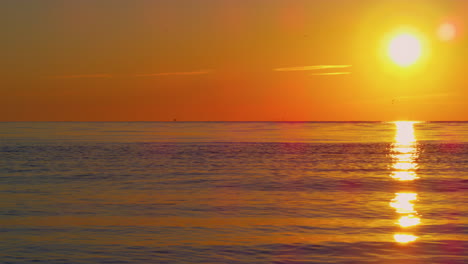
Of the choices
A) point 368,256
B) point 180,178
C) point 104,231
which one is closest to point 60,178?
point 180,178

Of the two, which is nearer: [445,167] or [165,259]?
[165,259]

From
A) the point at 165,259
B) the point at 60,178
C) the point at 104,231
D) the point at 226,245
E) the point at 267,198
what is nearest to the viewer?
the point at 165,259

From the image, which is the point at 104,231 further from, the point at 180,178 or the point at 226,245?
the point at 180,178

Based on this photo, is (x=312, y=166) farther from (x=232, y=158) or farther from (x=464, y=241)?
(x=464, y=241)

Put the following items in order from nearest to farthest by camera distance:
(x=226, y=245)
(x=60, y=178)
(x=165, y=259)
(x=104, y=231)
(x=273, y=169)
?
(x=165, y=259) < (x=226, y=245) < (x=104, y=231) < (x=60, y=178) < (x=273, y=169)

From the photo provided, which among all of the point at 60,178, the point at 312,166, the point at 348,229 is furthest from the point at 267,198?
the point at 312,166

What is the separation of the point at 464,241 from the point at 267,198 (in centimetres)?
895

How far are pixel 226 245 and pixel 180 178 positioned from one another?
15.8 m

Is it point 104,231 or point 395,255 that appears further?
point 104,231

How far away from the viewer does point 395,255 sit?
13180mm

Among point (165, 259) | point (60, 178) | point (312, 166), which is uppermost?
point (312, 166)

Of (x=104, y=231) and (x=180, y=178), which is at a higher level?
(x=180, y=178)

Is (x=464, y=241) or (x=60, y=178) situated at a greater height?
(x=60, y=178)

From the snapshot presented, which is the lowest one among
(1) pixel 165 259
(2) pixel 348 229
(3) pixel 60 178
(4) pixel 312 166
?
(1) pixel 165 259
